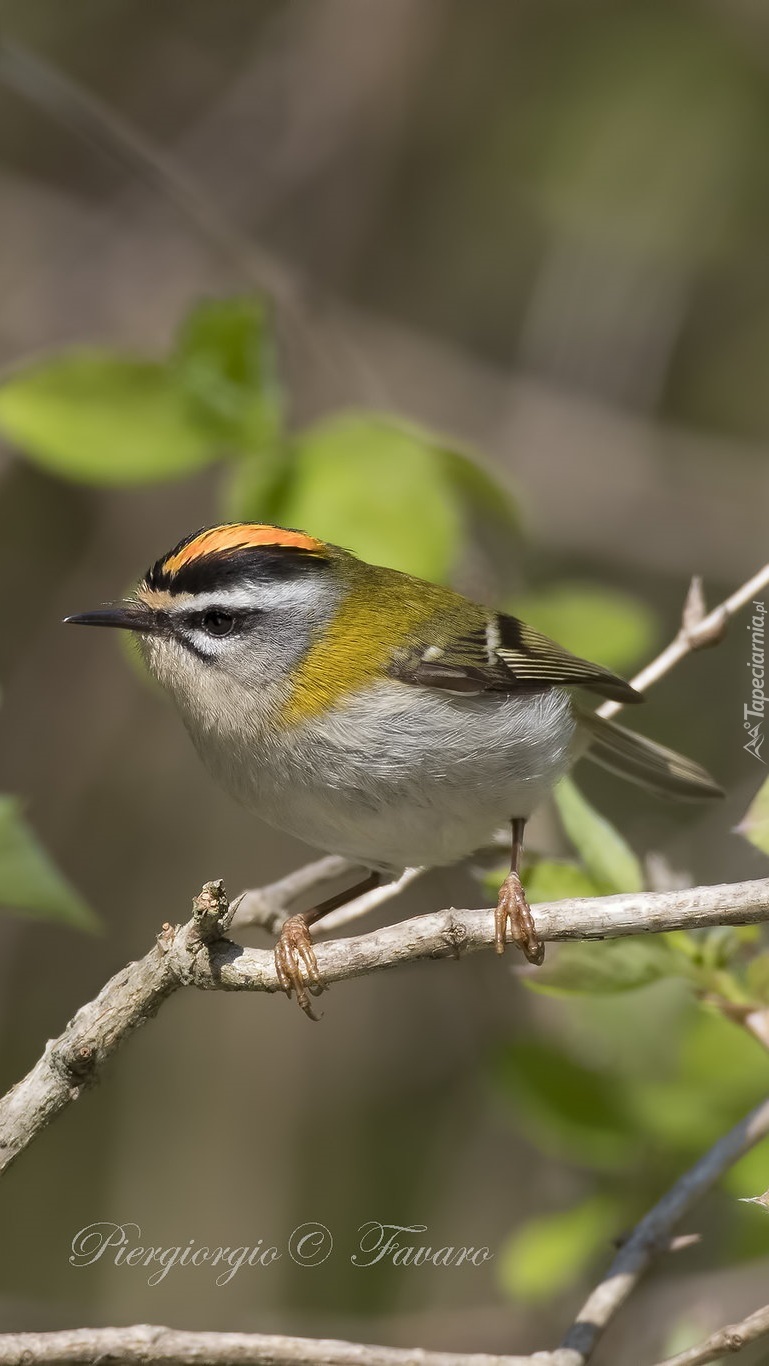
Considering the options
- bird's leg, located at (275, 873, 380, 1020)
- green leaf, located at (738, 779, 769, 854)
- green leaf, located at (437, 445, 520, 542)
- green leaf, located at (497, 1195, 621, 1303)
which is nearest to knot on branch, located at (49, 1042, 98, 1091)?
bird's leg, located at (275, 873, 380, 1020)

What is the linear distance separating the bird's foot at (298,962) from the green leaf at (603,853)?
527 millimetres

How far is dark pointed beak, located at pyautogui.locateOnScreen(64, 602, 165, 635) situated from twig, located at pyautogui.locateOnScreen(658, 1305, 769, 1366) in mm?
1648

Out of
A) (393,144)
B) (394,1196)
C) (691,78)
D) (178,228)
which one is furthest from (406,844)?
(691,78)

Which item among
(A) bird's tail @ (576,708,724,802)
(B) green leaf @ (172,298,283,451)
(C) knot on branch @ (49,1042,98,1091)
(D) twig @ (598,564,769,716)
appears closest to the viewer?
(C) knot on branch @ (49,1042,98,1091)

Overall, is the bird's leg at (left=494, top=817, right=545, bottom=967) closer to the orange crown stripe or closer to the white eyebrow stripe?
the white eyebrow stripe

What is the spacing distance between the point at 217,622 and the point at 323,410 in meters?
2.51

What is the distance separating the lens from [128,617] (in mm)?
2670

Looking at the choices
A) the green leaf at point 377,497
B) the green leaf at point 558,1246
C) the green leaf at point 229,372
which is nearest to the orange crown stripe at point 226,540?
the green leaf at point 377,497

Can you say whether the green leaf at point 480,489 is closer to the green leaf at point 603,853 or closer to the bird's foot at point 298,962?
the green leaf at point 603,853

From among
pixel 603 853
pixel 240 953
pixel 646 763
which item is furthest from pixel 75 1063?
pixel 646 763

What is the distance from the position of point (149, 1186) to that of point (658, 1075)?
2.67 metres

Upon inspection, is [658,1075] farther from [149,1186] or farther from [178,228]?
[178,228]

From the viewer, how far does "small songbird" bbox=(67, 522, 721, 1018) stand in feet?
8.10

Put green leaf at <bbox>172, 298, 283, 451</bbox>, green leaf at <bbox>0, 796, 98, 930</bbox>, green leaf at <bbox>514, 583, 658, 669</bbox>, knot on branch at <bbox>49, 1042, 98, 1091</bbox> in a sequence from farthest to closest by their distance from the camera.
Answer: green leaf at <bbox>514, 583, 658, 669</bbox> → green leaf at <bbox>172, 298, 283, 451</bbox> → green leaf at <bbox>0, 796, 98, 930</bbox> → knot on branch at <bbox>49, 1042, 98, 1091</bbox>
